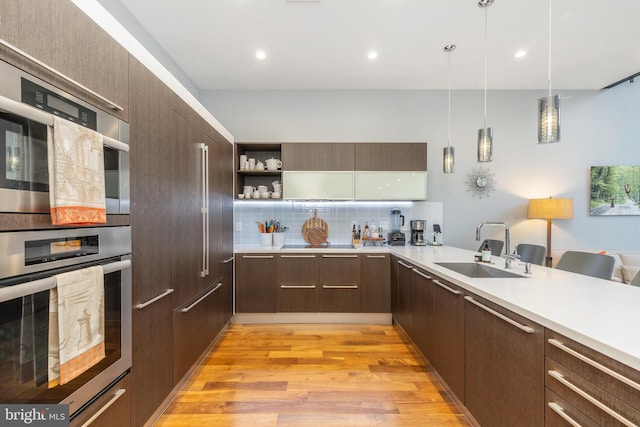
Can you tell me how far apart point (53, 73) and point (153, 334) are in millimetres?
1379

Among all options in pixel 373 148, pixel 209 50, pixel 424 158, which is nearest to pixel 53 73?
pixel 209 50

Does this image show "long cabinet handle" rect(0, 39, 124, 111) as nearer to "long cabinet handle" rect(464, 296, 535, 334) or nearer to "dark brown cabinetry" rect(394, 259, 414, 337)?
"long cabinet handle" rect(464, 296, 535, 334)

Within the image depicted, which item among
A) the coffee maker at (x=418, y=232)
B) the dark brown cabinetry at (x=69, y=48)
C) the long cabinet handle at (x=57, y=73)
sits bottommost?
the coffee maker at (x=418, y=232)

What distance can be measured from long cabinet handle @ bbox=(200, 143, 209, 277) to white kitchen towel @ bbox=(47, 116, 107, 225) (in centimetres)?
129

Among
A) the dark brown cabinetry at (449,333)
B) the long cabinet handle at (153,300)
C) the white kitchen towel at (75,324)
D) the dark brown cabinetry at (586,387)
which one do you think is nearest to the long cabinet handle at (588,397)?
the dark brown cabinetry at (586,387)

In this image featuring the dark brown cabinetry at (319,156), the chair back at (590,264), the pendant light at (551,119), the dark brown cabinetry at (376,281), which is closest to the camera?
the pendant light at (551,119)

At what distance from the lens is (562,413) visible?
1001 mm

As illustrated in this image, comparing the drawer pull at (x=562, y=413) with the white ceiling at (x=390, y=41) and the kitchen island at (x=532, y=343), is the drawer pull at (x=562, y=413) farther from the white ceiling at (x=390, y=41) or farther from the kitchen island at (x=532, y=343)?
the white ceiling at (x=390, y=41)

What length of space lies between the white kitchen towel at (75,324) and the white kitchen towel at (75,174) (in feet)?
0.72

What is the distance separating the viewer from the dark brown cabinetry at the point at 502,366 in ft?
3.77

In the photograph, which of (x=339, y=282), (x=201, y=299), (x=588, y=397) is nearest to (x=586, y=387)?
(x=588, y=397)

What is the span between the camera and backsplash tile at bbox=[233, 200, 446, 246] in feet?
12.6

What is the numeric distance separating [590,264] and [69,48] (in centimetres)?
338

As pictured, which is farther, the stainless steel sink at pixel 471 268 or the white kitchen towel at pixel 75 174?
the stainless steel sink at pixel 471 268
